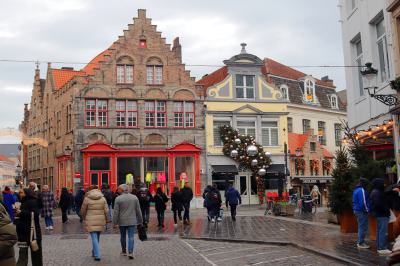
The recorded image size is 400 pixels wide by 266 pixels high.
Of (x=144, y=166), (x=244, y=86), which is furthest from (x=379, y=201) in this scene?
(x=244, y=86)

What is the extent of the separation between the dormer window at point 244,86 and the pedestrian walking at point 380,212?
28659 mm

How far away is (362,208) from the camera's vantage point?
12.5 metres

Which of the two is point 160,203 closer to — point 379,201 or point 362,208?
point 362,208

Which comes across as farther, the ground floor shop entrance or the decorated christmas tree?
the ground floor shop entrance

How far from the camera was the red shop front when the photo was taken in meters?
36.0

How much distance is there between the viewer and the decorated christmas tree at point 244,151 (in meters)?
38.2

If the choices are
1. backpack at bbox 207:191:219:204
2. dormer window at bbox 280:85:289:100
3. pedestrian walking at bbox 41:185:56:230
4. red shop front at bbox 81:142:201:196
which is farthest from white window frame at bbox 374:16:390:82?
dormer window at bbox 280:85:289:100

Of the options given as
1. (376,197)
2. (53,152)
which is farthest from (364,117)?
(53,152)

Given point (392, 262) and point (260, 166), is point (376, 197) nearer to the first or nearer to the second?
point (392, 262)

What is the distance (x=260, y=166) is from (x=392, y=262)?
114ft

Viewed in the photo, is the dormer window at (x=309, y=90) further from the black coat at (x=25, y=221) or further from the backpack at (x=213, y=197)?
the black coat at (x=25, y=221)

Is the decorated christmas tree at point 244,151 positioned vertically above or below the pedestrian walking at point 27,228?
above

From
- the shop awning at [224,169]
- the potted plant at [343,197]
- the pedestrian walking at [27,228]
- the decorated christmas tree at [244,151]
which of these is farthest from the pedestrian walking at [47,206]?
the decorated christmas tree at [244,151]

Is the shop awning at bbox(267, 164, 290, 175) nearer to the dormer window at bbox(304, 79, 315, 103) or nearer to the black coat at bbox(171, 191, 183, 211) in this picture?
the dormer window at bbox(304, 79, 315, 103)
